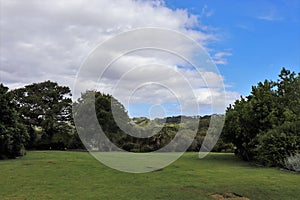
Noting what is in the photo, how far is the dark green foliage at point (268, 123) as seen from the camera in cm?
1427

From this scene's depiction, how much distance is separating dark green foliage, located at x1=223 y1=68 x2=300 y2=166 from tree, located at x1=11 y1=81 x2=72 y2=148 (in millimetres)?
18803

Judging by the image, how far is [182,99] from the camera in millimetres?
14000

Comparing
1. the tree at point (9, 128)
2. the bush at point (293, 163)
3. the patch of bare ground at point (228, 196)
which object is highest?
the tree at point (9, 128)

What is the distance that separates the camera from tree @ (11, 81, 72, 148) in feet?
98.4

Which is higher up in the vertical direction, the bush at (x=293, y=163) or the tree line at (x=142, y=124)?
the tree line at (x=142, y=124)

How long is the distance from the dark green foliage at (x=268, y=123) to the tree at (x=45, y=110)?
18.8 meters

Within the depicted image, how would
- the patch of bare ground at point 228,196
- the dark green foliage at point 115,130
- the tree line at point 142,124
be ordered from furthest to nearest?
the dark green foliage at point 115,130
the tree line at point 142,124
the patch of bare ground at point 228,196

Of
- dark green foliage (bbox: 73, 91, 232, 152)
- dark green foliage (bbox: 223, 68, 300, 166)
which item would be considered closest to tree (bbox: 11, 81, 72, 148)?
dark green foliage (bbox: 73, 91, 232, 152)

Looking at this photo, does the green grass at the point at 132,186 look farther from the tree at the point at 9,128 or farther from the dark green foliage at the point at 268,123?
the tree at the point at 9,128

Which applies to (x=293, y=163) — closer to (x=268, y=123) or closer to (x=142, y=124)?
(x=268, y=123)

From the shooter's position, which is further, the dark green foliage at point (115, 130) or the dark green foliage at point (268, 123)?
the dark green foliage at point (115, 130)

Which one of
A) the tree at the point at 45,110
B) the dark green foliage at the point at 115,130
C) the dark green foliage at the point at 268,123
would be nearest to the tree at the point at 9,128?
the dark green foliage at the point at 115,130

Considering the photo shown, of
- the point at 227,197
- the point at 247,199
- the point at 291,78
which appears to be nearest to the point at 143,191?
the point at 227,197

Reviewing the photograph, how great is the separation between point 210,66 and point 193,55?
100 centimetres
